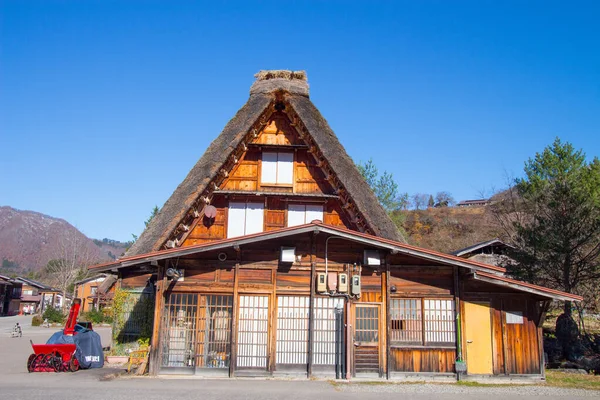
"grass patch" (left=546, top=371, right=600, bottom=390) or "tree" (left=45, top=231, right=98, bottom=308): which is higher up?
"tree" (left=45, top=231, right=98, bottom=308)

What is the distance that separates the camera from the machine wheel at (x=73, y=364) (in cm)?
1277

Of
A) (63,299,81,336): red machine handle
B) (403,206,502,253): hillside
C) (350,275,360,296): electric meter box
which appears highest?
(403,206,502,253): hillside

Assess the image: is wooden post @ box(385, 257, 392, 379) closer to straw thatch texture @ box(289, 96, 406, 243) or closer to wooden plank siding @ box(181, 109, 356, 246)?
straw thatch texture @ box(289, 96, 406, 243)

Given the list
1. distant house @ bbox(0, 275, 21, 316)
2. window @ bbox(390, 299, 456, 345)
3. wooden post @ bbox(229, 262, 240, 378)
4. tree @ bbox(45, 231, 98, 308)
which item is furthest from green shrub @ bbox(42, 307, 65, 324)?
window @ bbox(390, 299, 456, 345)

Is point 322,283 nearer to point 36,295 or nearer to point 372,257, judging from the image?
point 372,257

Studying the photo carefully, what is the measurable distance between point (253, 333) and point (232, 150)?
662 cm

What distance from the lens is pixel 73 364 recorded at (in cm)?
1284

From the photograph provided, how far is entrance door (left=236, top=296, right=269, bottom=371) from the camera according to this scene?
12.3 m

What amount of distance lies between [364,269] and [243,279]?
3.36 m

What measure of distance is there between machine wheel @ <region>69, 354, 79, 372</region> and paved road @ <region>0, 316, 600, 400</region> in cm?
50

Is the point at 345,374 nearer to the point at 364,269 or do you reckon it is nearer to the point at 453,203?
the point at 364,269

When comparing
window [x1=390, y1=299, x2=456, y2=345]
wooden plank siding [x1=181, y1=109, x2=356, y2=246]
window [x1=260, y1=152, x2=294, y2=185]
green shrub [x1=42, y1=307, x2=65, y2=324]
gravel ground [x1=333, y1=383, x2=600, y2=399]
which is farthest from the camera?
green shrub [x1=42, y1=307, x2=65, y2=324]

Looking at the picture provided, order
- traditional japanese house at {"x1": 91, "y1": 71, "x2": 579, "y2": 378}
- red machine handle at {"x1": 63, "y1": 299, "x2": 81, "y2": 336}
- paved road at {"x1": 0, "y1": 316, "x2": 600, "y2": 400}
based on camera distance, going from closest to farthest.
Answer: paved road at {"x1": 0, "y1": 316, "x2": 600, "y2": 400} → traditional japanese house at {"x1": 91, "y1": 71, "x2": 579, "y2": 378} → red machine handle at {"x1": 63, "y1": 299, "x2": 81, "y2": 336}

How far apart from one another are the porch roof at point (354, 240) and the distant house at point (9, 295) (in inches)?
2176
